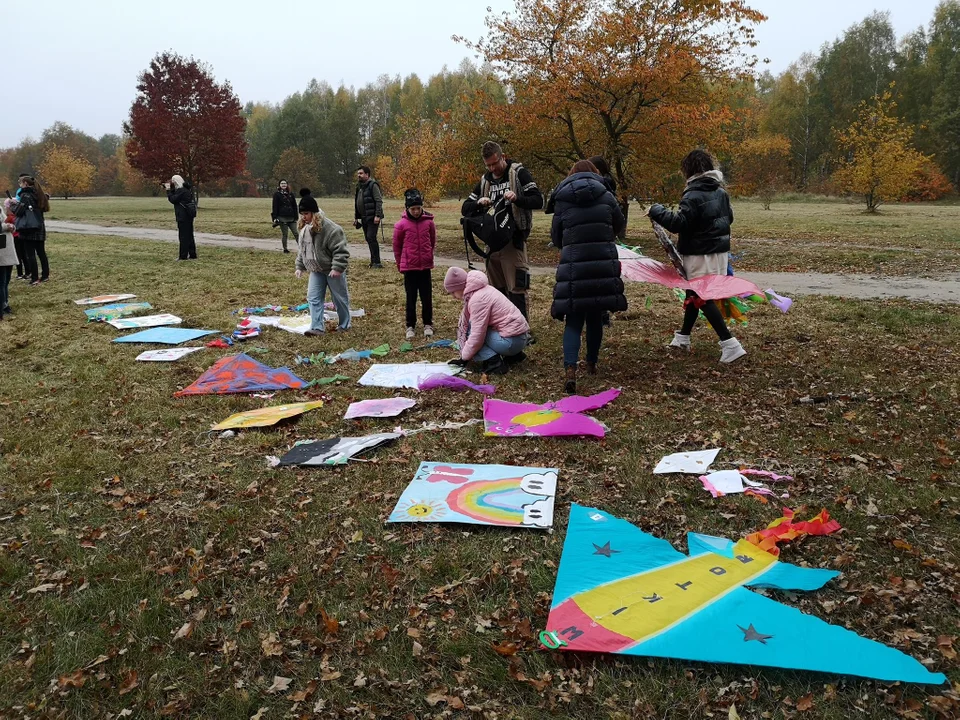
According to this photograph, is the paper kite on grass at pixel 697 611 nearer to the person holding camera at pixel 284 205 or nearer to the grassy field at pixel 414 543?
the grassy field at pixel 414 543

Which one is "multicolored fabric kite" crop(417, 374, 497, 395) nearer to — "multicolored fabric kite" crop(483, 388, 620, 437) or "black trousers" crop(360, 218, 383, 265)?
"multicolored fabric kite" crop(483, 388, 620, 437)

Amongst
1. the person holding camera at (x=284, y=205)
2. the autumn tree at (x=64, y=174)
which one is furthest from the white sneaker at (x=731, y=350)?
the autumn tree at (x=64, y=174)

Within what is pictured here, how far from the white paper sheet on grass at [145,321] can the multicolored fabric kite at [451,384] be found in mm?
4987

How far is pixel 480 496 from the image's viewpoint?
418 cm

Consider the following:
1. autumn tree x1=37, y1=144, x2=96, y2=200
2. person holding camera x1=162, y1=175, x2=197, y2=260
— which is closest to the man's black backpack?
person holding camera x1=162, y1=175, x2=197, y2=260

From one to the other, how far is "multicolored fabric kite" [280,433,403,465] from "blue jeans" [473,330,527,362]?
1782 millimetres

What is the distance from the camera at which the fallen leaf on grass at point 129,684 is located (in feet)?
9.15

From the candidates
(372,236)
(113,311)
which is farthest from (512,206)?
(372,236)

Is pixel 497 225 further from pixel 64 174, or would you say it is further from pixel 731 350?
pixel 64 174

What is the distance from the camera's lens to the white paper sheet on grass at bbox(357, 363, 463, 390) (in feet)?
21.5

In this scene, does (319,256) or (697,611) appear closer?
(697,611)

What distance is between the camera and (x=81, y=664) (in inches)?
116

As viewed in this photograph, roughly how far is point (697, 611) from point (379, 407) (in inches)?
139

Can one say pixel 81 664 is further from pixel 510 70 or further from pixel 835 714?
pixel 510 70
